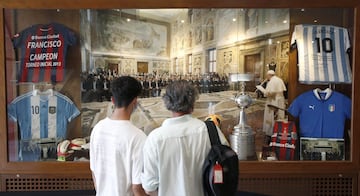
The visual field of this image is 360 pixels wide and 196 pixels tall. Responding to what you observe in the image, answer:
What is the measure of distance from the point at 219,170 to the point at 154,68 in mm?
2015

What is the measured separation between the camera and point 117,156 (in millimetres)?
1962

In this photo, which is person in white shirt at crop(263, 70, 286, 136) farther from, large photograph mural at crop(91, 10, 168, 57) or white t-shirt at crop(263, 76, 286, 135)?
large photograph mural at crop(91, 10, 168, 57)

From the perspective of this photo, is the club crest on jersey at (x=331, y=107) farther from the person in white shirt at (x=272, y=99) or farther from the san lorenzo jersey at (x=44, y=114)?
the san lorenzo jersey at (x=44, y=114)

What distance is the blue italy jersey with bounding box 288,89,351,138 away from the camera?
3471 mm

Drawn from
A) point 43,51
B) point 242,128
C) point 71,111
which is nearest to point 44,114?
point 71,111

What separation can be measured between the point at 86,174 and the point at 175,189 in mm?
1761

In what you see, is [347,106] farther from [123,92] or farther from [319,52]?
[123,92]

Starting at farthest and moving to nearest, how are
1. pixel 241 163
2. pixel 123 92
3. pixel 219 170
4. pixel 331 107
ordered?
1. pixel 331 107
2. pixel 241 163
3. pixel 123 92
4. pixel 219 170

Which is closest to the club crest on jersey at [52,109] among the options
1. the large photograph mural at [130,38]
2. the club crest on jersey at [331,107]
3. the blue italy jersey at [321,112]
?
the large photograph mural at [130,38]

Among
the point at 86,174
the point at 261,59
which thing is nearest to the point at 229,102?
the point at 261,59

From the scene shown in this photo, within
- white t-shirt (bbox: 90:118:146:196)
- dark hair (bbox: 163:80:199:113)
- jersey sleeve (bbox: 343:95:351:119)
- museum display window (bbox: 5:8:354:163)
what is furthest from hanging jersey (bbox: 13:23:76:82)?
jersey sleeve (bbox: 343:95:351:119)

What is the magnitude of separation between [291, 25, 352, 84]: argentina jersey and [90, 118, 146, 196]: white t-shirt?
224 cm

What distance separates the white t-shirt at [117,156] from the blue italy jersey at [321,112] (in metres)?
2.16

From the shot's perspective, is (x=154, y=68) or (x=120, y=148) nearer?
(x=120, y=148)
